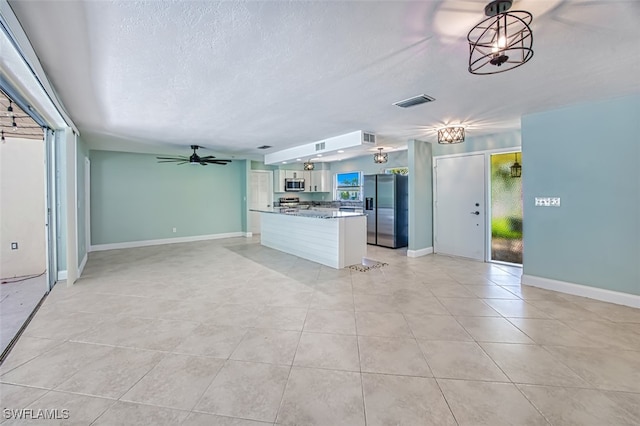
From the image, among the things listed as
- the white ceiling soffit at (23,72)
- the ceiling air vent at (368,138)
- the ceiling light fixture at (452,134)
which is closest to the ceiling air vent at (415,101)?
the ceiling light fixture at (452,134)

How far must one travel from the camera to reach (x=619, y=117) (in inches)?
128

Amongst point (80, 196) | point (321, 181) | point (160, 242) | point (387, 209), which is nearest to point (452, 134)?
point (387, 209)

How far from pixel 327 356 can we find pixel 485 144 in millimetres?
4968

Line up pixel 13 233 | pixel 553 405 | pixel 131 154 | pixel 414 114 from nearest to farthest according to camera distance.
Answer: pixel 553 405
pixel 414 114
pixel 13 233
pixel 131 154

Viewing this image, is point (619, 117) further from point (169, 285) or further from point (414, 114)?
point (169, 285)

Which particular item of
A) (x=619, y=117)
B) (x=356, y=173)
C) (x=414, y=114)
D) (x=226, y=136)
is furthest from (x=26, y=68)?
(x=356, y=173)

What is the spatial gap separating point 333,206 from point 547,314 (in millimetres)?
6645

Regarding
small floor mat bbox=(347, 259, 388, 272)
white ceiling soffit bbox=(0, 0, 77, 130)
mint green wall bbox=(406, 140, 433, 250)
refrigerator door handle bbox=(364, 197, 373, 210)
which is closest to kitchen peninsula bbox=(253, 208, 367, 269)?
small floor mat bbox=(347, 259, 388, 272)

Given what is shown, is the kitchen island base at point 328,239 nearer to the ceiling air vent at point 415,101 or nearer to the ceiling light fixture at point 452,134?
the ceiling light fixture at point 452,134

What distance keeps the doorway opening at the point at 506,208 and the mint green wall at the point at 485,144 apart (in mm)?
186

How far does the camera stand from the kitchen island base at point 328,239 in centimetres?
480

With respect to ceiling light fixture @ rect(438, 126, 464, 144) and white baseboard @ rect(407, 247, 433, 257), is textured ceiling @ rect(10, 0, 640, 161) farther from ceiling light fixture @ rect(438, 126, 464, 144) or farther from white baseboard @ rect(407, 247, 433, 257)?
white baseboard @ rect(407, 247, 433, 257)

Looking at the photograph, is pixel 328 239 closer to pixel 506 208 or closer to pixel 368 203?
pixel 368 203

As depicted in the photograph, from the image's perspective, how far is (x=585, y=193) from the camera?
11.4 feet
